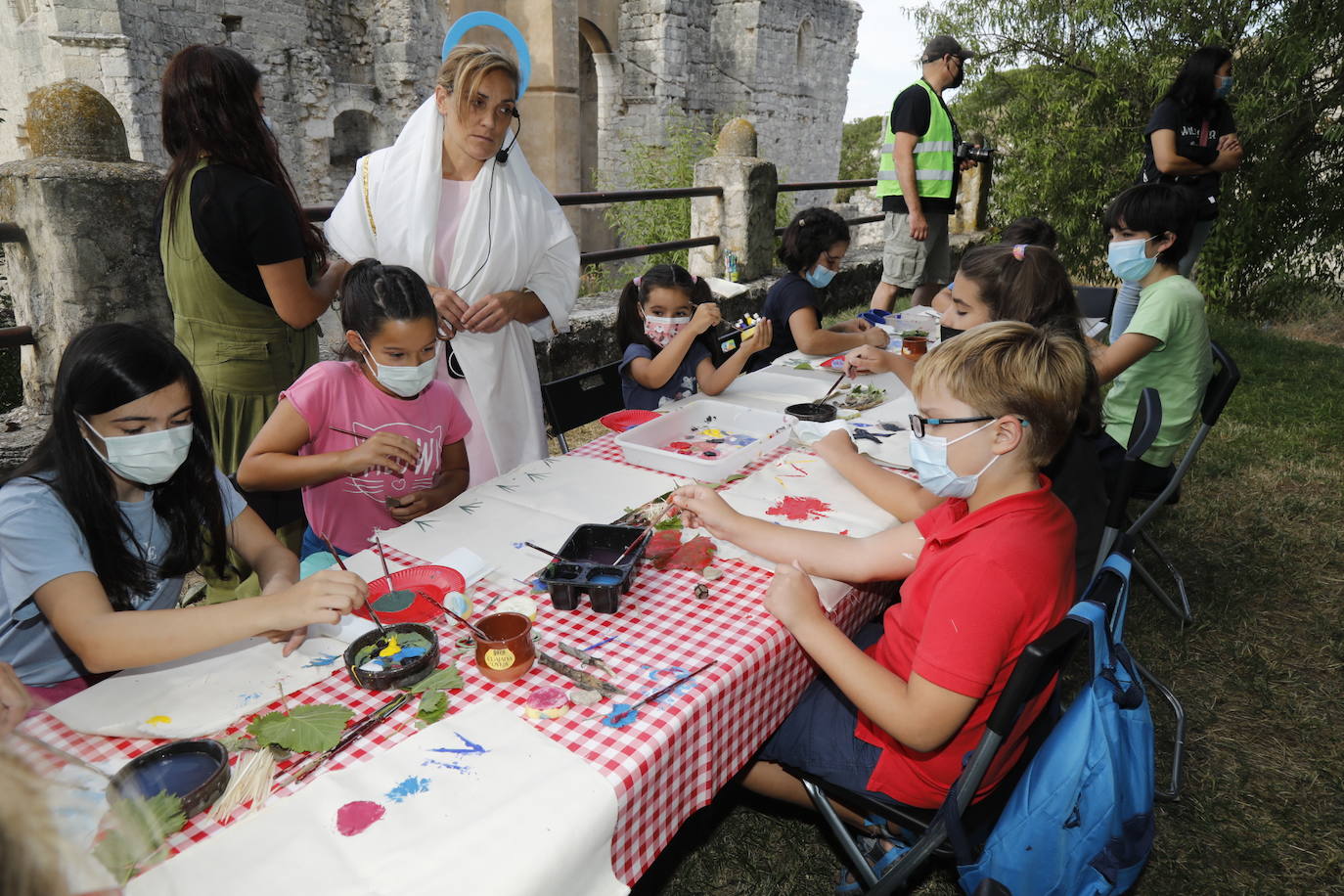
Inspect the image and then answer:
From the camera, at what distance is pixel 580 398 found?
2.99 metres

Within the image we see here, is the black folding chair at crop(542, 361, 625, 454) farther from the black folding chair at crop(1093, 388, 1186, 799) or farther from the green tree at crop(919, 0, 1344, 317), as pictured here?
the green tree at crop(919, 0, 1344, 317)

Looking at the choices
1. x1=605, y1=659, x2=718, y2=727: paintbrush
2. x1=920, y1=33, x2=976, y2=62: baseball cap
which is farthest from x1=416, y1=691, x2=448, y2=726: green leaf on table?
x1=920, y1=33, x2=976, y2=62: baseball cap

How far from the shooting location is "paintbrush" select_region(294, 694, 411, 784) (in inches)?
43.9

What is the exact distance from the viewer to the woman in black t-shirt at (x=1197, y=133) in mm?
4961

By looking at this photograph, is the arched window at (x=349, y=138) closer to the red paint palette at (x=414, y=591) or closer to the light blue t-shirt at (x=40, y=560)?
the light blue t-shirt at (x=40, y=560)

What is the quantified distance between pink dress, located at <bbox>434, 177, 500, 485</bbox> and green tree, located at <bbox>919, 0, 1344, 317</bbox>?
6849 mm

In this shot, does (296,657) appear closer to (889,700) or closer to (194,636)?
(194,636)

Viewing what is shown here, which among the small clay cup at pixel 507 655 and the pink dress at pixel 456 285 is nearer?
the small clay cup at pixel 507 655

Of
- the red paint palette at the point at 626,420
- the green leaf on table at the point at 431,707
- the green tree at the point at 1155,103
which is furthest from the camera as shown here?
the green tree at the point at 1155,103

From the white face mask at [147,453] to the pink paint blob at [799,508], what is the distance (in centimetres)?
128

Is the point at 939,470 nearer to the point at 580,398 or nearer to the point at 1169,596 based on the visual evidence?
the point at 580,398

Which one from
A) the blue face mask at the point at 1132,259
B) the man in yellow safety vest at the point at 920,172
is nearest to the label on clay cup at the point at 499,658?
the blue face mask at the point at 1132,259

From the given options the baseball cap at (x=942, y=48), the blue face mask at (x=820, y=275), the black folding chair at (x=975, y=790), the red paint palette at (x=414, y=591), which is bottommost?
the black folding chair at (x=975, y=790)

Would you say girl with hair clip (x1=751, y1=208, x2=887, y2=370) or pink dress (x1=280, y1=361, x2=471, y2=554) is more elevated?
girl with hair clip (x1=751, y1=208, x2=887, y2=370)
